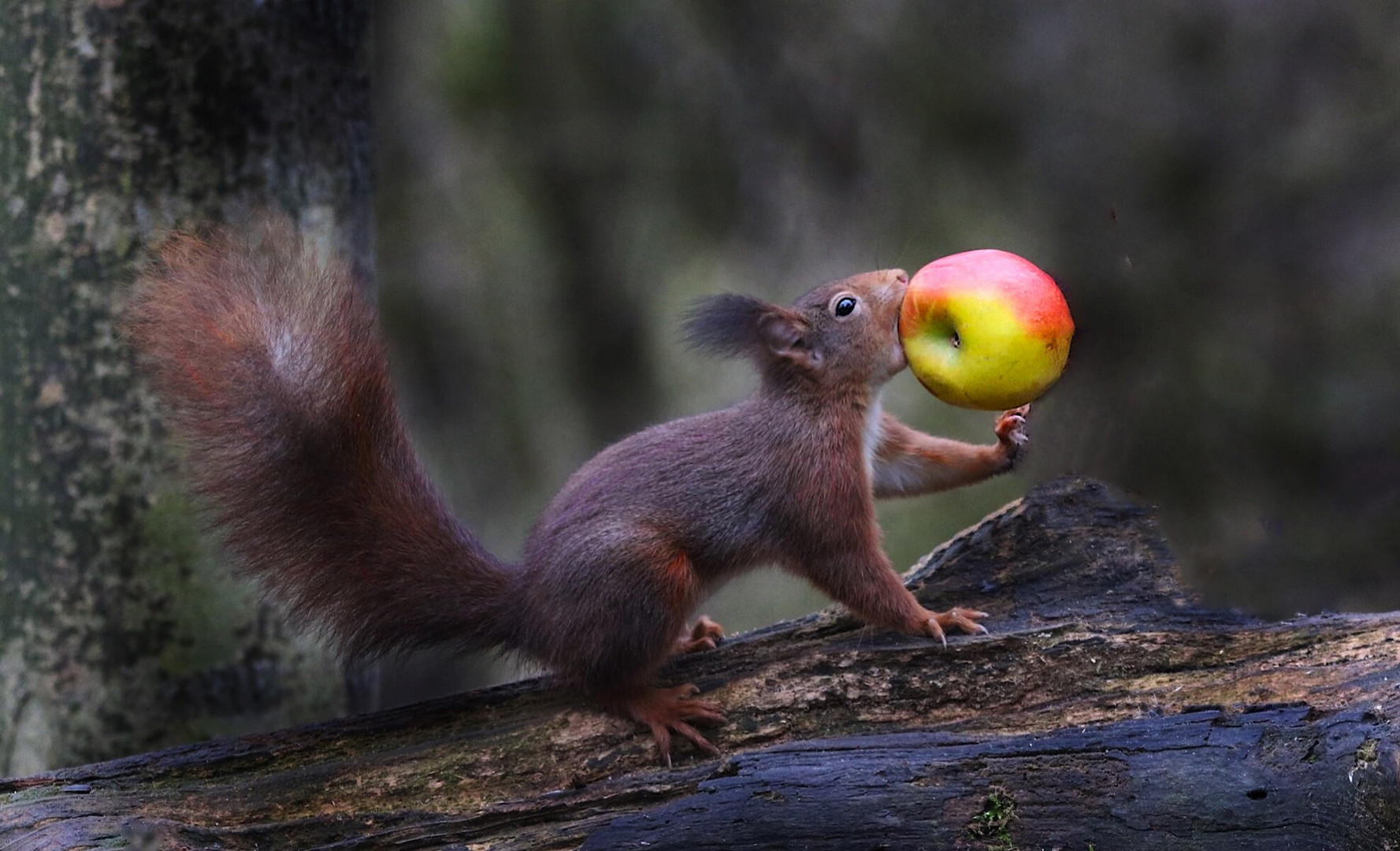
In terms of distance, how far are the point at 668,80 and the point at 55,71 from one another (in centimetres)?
292

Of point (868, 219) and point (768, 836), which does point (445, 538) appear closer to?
point (768, 836)

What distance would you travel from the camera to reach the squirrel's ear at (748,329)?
8.85ft

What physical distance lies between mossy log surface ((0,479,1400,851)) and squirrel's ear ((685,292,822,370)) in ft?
2.05

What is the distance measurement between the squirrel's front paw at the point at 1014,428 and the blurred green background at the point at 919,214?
17 centimetres

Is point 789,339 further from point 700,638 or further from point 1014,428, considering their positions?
point 700,638

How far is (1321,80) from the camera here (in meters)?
4.11

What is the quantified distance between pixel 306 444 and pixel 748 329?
1007 millimetres

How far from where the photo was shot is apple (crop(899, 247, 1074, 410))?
2.32m

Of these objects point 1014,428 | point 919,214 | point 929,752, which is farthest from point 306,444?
point 919,214

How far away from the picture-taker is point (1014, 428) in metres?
2.77

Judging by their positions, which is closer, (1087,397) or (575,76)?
(1087,397)

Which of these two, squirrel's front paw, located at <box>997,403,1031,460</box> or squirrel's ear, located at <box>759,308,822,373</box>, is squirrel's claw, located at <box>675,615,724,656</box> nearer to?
squirrel's ear, located at <box>759,308,822,373</box>

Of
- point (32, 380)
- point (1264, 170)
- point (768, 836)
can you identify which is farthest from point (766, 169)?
point (768, 836)

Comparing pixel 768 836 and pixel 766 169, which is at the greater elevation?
pixel 766 169
